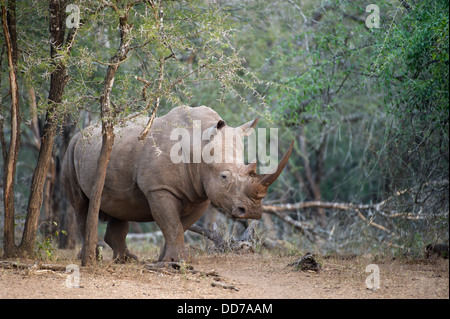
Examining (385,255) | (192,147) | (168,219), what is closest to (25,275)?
(168,219)

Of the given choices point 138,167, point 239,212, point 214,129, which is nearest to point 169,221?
point 138,167

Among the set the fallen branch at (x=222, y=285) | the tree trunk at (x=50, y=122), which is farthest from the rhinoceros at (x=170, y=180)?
the fallen branch at (x=222, y=285)

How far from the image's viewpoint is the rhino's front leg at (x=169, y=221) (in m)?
7.57

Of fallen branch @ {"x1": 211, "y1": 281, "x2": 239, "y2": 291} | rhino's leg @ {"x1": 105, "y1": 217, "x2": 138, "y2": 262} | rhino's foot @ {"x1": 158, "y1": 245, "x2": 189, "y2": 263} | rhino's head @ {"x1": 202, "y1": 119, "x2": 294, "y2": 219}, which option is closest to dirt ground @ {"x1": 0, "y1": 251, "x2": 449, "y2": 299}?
fallen branch @ {"x1": 211, "y1": 281, "x2": 239, "y2": 291}

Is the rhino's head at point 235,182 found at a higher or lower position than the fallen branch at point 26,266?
higher

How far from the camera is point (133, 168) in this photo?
→ 812cm

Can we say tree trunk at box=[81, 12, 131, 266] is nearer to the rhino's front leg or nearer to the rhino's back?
the rhino's back

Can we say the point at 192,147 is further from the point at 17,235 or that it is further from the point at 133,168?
the point at 17,235

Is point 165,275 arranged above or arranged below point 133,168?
below

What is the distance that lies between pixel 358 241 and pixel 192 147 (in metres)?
4.60

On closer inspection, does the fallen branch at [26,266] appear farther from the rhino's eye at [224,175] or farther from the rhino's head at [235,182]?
the rhino's eye at [224,175]

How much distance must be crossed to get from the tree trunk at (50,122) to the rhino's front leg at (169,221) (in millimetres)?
1429

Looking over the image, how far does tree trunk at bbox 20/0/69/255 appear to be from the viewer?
24.5 feet

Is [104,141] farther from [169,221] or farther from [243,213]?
[243,213]
